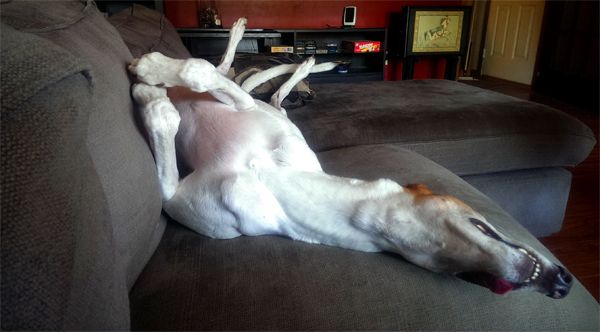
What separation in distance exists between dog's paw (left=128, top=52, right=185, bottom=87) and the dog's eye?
64 centimetres

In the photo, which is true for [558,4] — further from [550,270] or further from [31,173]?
[31,173]

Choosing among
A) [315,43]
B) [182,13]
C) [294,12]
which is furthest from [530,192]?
[182,13]

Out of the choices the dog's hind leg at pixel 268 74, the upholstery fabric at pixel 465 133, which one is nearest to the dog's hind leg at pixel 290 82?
the dog's hind leg at pixel 268 74

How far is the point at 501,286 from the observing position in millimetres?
656

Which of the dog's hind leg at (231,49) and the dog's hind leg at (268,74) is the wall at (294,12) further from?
the dog's hind leg at (231,49)

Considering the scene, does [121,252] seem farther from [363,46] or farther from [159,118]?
[363,46]

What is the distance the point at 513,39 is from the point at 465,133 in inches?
189

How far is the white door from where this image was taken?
203 inches

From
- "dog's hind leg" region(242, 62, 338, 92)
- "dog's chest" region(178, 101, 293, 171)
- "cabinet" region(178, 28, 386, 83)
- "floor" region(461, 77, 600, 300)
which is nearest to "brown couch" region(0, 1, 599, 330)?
"dog's chest" region(178, 101, 293, 171)

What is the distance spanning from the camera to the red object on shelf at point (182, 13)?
385 cm

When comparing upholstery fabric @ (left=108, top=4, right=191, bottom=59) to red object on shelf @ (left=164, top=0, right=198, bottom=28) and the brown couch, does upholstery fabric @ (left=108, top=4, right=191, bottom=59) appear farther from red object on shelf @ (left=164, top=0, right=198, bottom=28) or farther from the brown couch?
red object on shelf @ (left=164, top=0, right=198, bottom=28)

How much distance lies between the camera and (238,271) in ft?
2.50

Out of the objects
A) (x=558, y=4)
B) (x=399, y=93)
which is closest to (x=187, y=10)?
(x=399, y=93)

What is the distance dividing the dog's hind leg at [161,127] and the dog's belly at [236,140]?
6 centimetres
